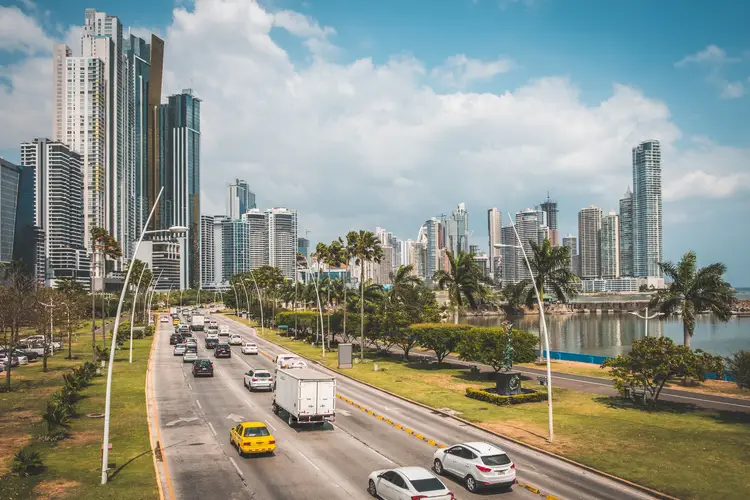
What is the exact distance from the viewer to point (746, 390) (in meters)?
45.5

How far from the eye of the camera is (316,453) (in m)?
28.2

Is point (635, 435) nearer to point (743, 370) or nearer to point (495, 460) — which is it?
point (495, 460)

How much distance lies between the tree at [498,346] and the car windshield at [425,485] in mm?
29734

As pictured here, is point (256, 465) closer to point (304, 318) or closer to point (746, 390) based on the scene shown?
point (746, 390)

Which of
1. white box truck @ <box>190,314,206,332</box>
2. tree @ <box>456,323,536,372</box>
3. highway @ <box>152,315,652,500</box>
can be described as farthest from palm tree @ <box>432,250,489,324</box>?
white box truck @ <box>190,314,206,332</box>

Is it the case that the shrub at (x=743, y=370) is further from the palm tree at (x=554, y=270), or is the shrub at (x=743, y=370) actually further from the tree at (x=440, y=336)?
the tree at (x=440, y=336)

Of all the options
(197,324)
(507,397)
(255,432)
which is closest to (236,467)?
(255,432)

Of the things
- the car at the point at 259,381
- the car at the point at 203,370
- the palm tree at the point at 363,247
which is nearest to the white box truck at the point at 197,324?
the palm tree at the point at 363,247

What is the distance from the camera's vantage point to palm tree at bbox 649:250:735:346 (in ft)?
170

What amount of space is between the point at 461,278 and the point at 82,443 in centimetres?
5021

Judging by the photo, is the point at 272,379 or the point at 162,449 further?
the point at 272,379

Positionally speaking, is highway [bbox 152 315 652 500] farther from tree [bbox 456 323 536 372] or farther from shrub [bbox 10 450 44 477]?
tree [bbox 456 323 536 372]

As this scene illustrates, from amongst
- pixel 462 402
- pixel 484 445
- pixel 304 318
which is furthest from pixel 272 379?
pixel 304 318

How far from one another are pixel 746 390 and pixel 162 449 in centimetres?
4251
